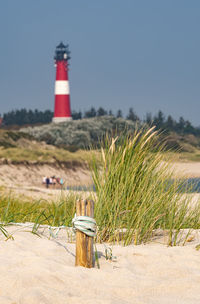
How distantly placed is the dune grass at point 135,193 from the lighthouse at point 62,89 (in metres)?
63.2

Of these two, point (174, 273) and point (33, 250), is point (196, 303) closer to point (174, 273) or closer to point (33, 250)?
point (174, 273)

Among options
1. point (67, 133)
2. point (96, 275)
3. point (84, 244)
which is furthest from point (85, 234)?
point (67, 133)

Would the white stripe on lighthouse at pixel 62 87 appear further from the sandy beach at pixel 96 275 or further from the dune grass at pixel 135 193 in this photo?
the sandy beach at pixel 96 275

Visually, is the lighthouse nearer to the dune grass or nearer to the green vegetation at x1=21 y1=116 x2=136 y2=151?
the green vegetation at x1=21 y1=116 x2=136 y2=151

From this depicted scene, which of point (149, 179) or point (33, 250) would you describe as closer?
point (33, 250)

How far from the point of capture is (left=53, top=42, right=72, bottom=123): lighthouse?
226 feet

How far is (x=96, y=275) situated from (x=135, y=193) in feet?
6.11

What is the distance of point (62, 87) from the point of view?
→ 68.9 metres

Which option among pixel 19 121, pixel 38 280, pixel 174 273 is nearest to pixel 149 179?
pixel 174 273

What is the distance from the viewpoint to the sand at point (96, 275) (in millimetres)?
3729

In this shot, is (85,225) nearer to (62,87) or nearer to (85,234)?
(85,234)

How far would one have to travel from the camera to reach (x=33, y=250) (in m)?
4.73

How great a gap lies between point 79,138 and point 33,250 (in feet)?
207

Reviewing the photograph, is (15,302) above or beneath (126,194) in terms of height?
beneath
